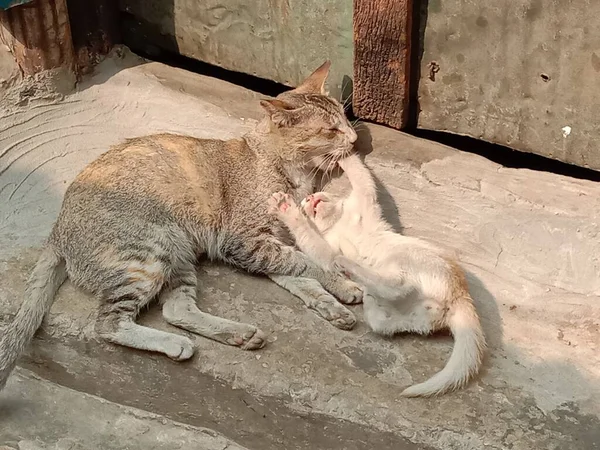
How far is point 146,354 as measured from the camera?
3199 mm

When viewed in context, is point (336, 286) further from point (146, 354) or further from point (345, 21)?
point (345, 21)

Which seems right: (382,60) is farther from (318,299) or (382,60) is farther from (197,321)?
(197,321)

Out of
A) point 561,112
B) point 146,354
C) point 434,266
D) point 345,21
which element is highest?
point 345,21

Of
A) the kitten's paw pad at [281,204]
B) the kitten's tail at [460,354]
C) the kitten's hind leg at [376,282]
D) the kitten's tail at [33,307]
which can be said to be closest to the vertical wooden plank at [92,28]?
the kitten's tail at [33,307]

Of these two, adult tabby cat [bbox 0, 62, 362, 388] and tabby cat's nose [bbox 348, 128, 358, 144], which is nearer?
adult tabby cat [bbox 0, 62, 362, 388]

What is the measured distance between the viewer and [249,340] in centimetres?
317

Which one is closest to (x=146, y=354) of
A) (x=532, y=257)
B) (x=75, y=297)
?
(x=75, y=297)

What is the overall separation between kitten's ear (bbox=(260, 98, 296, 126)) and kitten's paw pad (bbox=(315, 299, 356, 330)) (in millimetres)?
948

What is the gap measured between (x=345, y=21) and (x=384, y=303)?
1675mm

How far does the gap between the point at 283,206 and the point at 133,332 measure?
890 mm

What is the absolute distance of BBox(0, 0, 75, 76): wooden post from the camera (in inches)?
169

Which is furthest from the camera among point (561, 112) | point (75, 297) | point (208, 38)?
point (208, 38)

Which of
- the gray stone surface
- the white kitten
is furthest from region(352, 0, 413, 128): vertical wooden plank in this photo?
the gray stone surface

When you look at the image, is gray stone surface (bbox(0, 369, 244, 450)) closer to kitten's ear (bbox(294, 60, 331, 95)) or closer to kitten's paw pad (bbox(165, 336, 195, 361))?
kitten's paw pad (bbox(165, 336, 195, 361))
